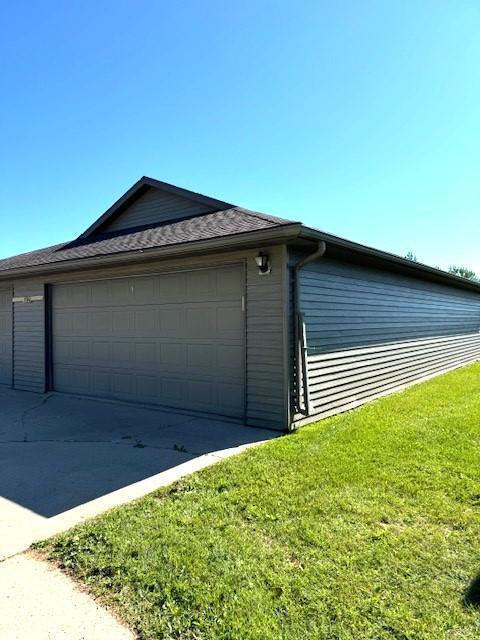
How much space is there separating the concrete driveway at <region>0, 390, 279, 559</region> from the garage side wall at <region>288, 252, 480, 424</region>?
5.11ft

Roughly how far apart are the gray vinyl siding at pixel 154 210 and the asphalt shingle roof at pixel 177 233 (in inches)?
18.5

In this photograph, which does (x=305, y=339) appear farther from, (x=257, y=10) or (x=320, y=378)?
(x=257, y=10)

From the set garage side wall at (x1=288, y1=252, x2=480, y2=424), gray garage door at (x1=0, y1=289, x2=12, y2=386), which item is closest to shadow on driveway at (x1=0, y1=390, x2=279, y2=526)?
garage side wall at (x1=288, y1=252, x2=480, y2=424)

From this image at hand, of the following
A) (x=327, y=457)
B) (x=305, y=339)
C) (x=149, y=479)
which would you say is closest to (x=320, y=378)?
(x=305, y=339)

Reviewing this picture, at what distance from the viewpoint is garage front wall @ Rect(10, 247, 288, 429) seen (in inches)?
233

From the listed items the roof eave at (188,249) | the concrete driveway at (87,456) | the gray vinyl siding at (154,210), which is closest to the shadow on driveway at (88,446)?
the concrete driveway at (87,456)

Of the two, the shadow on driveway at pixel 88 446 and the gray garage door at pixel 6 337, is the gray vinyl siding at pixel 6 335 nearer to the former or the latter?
the gray garage door at pixel 6 337

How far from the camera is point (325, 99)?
9.64m

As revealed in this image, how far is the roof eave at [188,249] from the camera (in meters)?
5.22

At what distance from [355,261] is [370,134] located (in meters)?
4.55

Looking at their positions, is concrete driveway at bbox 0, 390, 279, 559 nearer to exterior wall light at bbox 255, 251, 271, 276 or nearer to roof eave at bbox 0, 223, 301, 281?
exterior wall light at bbox 255, 251, 271, 276

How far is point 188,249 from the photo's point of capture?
6.13 m

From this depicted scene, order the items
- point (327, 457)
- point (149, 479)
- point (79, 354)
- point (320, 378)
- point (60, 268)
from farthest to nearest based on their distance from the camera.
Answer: point (79, 354), point (60, 268), point (320, 378), point (327, 457), point (149, 479)

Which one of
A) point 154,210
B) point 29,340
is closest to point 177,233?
point 154,210
